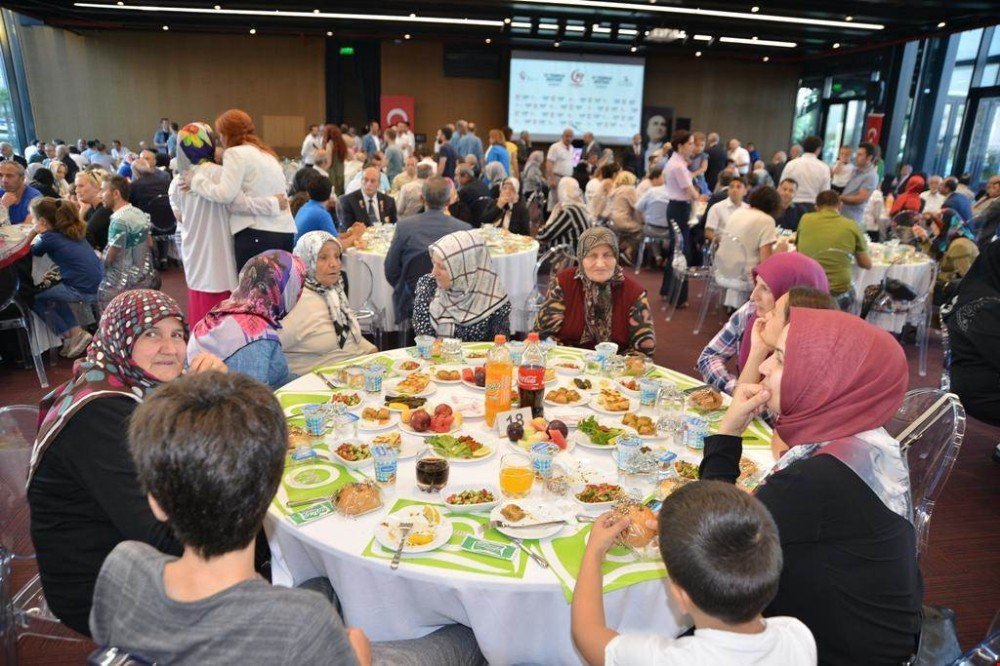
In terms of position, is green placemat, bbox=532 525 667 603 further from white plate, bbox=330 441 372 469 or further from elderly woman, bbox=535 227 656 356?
elderly woman, bbox=535 227 656 356

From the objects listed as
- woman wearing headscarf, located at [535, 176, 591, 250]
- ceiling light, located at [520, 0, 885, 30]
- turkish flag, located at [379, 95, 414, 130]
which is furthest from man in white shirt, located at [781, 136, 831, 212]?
turkish flag, located at [379, 95, 414, 130]

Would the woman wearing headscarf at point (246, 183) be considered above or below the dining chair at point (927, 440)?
above

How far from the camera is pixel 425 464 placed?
6.15ft

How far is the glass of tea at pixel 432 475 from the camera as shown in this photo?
1.86 meters

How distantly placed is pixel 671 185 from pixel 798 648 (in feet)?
22.6

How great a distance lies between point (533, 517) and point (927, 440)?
69.3 inches

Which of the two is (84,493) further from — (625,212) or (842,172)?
(842,172)

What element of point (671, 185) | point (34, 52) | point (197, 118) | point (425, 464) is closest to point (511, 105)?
point (197, 118)

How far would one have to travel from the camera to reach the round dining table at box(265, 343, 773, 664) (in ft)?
5.05

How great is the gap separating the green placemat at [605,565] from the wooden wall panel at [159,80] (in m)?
16.5

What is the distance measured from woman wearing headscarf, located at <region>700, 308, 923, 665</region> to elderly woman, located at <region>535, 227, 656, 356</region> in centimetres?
164

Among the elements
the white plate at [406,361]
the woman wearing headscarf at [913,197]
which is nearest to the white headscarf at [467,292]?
the white plate at [406,361]

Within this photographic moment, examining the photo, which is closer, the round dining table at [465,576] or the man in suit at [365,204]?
the round dining table at [465,576]

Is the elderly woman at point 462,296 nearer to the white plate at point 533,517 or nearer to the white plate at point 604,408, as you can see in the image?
the white plate at point 604,408
